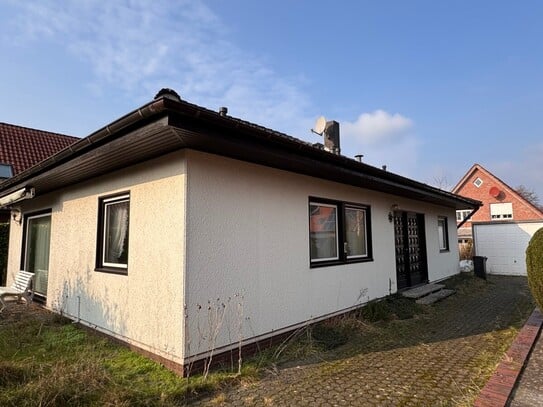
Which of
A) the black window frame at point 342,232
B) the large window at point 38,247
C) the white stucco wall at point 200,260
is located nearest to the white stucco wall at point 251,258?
the white stucco wall at point 200,260

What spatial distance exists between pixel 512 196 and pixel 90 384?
114ft

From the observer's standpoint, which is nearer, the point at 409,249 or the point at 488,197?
the point at 409,249

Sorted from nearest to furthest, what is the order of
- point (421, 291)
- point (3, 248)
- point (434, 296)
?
1. point (434, 296)
2. point (421, 291)
3. point (3, 248)

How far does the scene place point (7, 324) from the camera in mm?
6426

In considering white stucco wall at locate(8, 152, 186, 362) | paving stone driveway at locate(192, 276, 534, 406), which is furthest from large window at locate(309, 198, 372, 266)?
white stucco wall at locate(8, 152, 186, 362)

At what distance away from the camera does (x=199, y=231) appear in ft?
14.8

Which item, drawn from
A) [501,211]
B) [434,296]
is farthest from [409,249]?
[501,211]

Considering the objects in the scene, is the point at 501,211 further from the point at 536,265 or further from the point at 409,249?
the point at 536,265

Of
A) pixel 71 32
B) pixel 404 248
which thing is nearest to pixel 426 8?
pixel 404 248

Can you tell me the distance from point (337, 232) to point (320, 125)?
13.2ft

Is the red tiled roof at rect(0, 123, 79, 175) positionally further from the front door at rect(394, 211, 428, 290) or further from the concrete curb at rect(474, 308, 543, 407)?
the concrete curb at rect(474, 308, 543, 407)

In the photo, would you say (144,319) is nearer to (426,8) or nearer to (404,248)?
(404,248)

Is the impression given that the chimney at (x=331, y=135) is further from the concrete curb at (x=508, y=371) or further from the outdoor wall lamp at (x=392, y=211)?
the concrete curb at (x=508, y=371)

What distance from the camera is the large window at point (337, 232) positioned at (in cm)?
667
